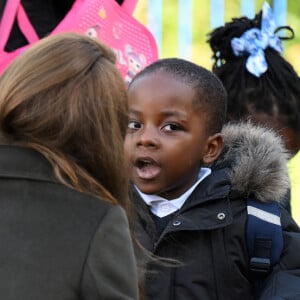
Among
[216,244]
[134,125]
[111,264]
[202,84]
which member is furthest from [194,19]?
[111,264]

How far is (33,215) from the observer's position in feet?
5.99

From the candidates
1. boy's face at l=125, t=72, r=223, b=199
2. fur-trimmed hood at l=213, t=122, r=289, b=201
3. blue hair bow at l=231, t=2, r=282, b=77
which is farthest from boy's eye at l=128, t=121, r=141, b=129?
blue hair bow at l=231, t=2, r=282, b=77

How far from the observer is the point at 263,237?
259 centimetres

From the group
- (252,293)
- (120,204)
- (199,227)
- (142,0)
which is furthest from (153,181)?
(142,0)

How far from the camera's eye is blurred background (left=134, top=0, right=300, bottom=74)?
4887 mm

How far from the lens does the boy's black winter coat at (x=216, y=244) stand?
258 centimetres

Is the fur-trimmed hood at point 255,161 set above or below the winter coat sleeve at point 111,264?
below

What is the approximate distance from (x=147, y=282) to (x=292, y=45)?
→ 277 centimetres

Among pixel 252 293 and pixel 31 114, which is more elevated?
pixel 31 114

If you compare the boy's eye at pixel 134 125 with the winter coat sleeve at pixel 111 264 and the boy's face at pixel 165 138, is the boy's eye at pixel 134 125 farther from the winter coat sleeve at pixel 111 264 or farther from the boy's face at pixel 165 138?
the winter coat sleeve at pixel 111 264

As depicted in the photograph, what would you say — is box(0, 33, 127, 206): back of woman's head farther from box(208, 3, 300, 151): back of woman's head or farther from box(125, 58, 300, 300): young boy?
box(208, 3, 300, 151): back of woman's head

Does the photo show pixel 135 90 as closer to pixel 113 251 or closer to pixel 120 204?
pixel 120 204

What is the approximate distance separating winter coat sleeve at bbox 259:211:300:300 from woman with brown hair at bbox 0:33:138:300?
0.77 m

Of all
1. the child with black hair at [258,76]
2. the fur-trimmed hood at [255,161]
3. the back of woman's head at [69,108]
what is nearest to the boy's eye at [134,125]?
the fur-trimmed hood at [255,161]
